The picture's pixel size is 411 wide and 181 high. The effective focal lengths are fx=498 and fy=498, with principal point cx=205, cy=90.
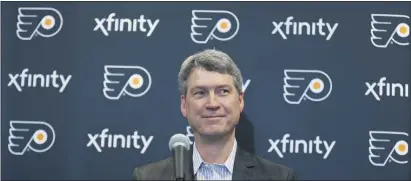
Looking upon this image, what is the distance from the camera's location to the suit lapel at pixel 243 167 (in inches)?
96.9

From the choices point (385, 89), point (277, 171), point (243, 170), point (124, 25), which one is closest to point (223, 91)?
point (243, 170)

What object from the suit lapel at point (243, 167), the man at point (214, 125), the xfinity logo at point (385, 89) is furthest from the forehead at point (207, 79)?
the xfinity logo at point (385, 89)

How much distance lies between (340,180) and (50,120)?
2112 mm

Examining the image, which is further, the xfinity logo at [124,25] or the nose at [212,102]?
the xfinity logo at [124,25]

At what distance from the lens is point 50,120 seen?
3.60 meters

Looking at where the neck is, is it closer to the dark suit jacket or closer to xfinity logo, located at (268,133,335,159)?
the dark suit jacket

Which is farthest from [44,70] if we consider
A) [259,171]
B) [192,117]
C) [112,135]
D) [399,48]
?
[399,48]

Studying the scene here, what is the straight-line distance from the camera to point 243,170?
249 cm

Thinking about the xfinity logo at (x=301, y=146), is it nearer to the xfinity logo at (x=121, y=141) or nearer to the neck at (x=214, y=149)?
the xfinity logo at (x=121, y=141)

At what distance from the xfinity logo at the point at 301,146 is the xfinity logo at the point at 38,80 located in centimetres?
157

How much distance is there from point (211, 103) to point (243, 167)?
1.24ft

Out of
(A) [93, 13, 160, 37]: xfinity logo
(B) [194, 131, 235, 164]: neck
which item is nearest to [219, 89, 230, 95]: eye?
(B) [194, 131, 235, 164]: neck

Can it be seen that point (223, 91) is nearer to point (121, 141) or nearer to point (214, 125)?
point (214, 125)

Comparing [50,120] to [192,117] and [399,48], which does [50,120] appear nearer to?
[192,117]
